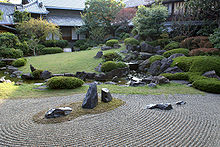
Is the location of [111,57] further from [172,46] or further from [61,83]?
[61,83]

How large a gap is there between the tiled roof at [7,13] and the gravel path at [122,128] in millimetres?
18993

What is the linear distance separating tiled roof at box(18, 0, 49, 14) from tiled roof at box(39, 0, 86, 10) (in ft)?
3.64

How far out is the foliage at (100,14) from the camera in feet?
78.2

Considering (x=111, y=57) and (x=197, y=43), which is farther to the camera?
(x=111, y=57)

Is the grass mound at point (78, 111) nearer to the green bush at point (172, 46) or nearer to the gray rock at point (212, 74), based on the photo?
the gray rock at point (212, 74)

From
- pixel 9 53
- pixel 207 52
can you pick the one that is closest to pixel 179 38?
pixel 207 52

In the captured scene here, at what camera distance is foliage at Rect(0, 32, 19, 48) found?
1512 cm

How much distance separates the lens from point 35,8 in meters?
24.3

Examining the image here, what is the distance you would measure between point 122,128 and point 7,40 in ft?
49.3

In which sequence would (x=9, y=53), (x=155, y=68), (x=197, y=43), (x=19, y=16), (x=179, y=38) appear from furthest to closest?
(x=19, y=16), (x=179, y=38), (x=9, y=53), (x=197, y=43), (x=155, y=68)

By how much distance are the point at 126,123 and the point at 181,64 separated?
7309mm

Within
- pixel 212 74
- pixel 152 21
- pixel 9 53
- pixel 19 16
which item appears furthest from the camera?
pixel 19 16

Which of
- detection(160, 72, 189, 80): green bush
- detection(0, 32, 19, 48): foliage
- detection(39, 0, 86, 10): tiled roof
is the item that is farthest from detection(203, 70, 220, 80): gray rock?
detection(39, 0, 86, 10): tiled roof

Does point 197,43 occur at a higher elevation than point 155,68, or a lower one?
higher
